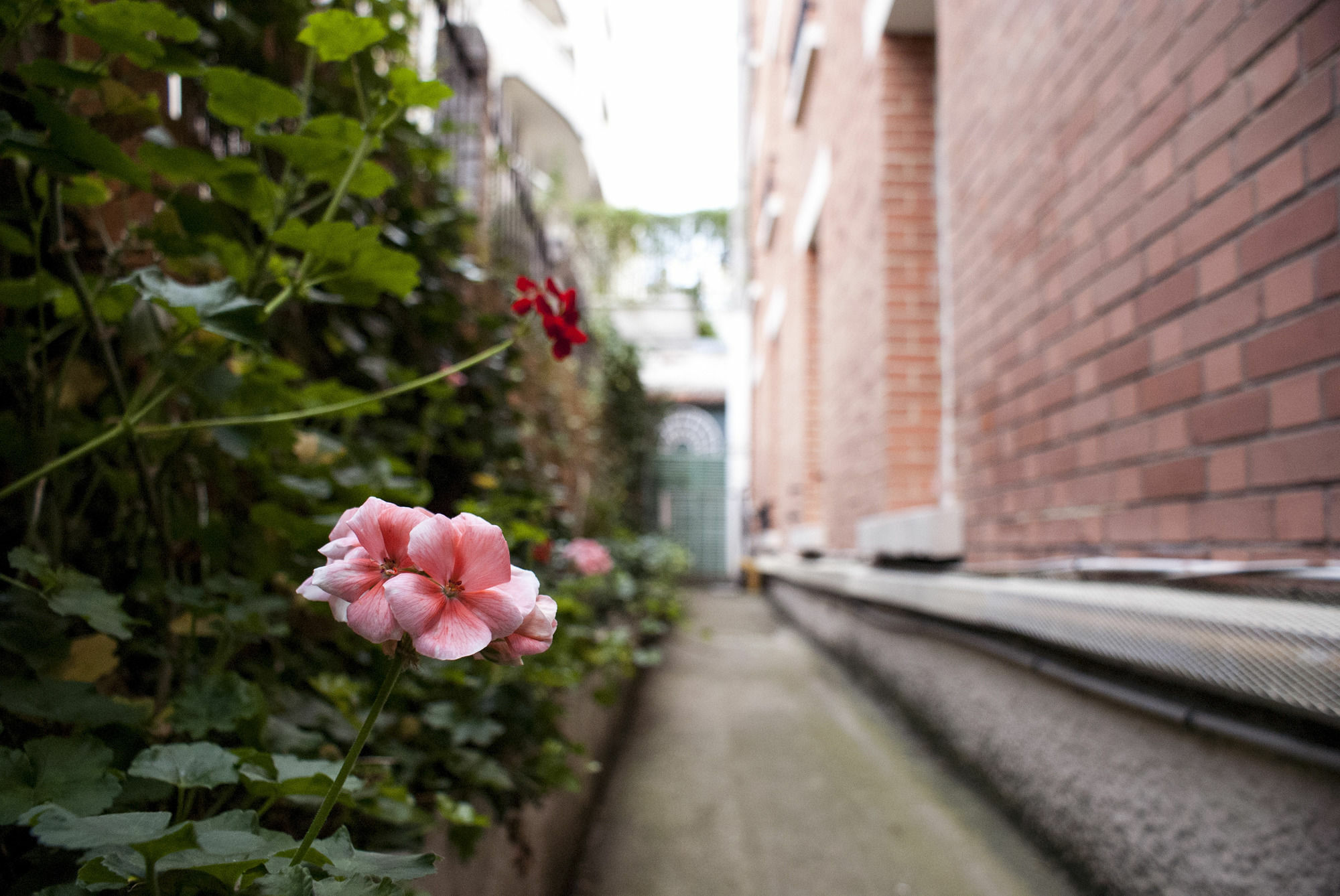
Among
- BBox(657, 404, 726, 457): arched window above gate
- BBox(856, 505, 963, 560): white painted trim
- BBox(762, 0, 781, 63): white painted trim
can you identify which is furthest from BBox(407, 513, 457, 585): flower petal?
BBox(657, 404, 726, 457): arched window above gate

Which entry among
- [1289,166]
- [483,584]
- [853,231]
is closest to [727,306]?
[853,231]

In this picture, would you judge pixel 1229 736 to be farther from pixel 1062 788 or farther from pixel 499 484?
pixel 499 484

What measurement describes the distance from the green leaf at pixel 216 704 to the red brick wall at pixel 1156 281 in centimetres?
132

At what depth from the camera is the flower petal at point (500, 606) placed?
42cm

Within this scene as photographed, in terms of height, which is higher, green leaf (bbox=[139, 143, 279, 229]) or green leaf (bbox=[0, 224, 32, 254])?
green leaf (bbox=[139, 143, 279, 229])

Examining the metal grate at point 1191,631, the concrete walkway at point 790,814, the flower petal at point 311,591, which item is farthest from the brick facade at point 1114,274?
the flower petal at point 311,591

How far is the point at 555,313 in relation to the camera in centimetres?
91

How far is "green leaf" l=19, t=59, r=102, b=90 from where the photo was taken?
0.63m

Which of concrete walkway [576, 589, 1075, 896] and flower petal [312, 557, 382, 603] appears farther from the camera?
concrete walkway [576, 589, 1075, 896]

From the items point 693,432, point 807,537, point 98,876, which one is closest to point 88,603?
point 98,876

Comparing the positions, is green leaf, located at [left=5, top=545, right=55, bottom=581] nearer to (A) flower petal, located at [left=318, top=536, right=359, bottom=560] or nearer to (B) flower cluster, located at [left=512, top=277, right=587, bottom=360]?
(A) flower petal, located at [left=318, top=536, right=359, bottom=560]

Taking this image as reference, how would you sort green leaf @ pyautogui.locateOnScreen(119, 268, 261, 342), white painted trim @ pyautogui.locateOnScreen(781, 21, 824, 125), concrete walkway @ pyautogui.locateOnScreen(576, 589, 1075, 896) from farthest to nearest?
white painted trim @ pyautogui.locateOnScreen(781, 21, 824, 125), concrete walkway @ pyautogui.locateOnScreen(576, 589, 1075, 896), green leaf @ pyautogui.locateOnScreen(119, 268, 261, 342)

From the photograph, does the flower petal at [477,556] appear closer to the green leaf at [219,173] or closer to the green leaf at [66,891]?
the green leaf at [66,891]

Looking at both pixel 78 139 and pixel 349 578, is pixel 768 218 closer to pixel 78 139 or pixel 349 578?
pixel 78 139
